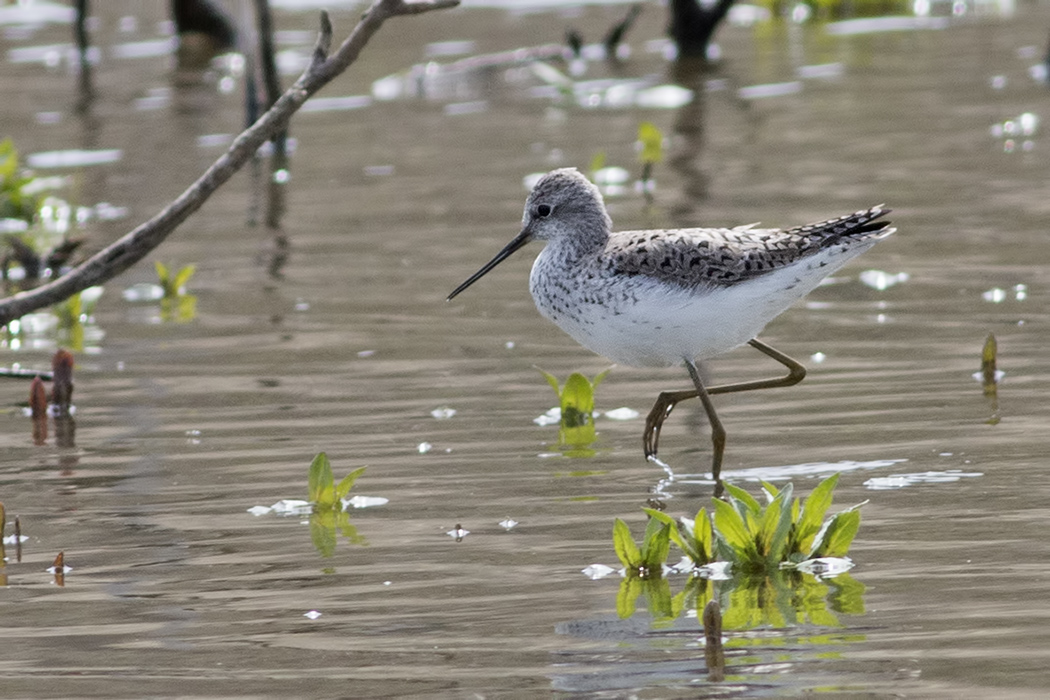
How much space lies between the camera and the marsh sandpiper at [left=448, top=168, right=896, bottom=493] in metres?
6.54

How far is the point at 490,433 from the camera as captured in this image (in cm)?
729

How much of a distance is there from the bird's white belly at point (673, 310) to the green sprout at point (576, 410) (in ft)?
1.63

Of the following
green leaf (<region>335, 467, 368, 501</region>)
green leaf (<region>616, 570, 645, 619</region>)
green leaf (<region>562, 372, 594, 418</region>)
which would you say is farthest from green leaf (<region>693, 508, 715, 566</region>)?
green leaf (<region>562, 372, 594, 418</region>)

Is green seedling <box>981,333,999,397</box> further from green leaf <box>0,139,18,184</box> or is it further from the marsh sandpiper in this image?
green leaf <box>0,139,18,184</box>

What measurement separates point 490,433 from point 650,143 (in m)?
5.91

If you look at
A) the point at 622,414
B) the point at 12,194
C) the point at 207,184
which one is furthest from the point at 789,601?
the point at 12,194

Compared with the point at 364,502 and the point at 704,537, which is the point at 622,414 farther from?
the point at 704,537

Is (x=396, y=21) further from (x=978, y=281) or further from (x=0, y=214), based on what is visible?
(x=978, y=281)

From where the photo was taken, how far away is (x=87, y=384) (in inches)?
329

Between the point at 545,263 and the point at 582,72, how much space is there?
37.3 ft

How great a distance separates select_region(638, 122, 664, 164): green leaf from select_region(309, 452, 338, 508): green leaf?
22.1 ft

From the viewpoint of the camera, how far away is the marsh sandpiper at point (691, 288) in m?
6.54

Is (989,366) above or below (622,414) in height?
above

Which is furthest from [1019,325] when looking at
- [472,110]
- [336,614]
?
[472,110]
